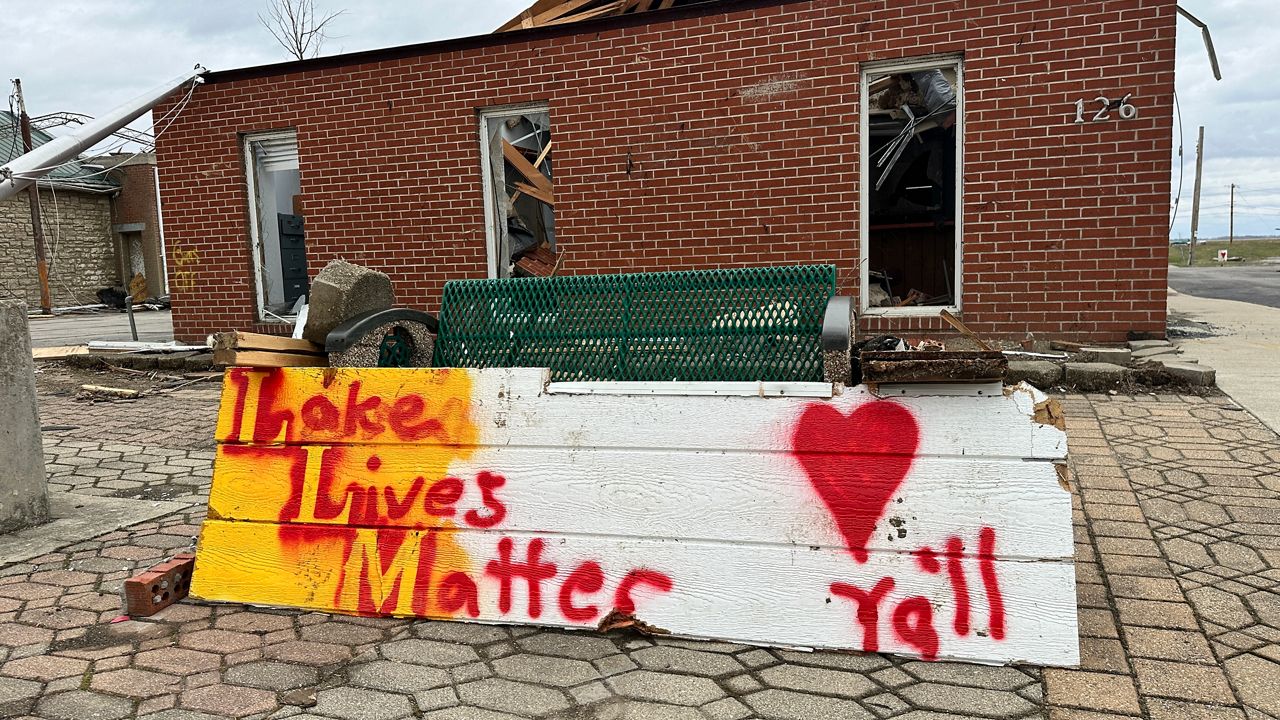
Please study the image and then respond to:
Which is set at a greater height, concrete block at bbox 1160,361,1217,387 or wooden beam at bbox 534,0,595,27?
wooden beam at bbox 534,0,595,27

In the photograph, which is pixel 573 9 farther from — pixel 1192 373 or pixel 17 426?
pixel 17 426

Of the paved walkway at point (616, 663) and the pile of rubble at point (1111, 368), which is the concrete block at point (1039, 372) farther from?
the paved walkway at point (616, 663)

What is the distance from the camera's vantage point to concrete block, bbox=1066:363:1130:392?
6.64 m

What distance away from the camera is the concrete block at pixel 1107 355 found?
680cm

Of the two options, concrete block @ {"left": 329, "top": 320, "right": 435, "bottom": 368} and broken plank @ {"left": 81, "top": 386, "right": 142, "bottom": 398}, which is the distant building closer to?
broken plank @ {"left": 81, "top": 386, "right": 142, "bottom": 398}

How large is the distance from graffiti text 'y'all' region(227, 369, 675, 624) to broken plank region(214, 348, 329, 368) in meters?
0.11

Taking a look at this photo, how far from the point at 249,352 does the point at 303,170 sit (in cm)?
680

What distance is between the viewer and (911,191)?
883 cm

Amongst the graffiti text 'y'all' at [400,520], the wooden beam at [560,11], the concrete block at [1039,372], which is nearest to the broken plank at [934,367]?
the graffiti text 'y'all' at [400,520]

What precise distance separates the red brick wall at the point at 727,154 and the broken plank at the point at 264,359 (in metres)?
5.06

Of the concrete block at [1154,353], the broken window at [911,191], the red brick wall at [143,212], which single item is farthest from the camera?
the red brick wall at [143,212]

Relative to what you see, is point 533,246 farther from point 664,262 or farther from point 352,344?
point 352,344

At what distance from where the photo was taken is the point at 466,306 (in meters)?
3.36

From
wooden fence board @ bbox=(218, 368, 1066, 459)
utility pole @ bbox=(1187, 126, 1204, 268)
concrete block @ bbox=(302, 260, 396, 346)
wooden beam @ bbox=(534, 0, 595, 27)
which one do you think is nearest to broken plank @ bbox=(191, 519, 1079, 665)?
wooden fence board @ bbox=(218, 368, 1066, 459)
